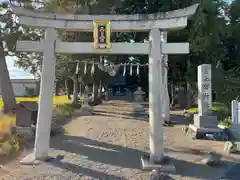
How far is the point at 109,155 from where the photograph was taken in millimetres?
10008

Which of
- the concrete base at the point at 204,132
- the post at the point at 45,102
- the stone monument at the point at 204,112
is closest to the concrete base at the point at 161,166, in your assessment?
the post at the point at 45,102

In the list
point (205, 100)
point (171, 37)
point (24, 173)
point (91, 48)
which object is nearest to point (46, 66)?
point (91, 48)

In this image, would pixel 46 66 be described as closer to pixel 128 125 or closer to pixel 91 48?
pixel 91 48

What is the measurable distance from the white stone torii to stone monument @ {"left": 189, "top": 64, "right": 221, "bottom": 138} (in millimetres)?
5039

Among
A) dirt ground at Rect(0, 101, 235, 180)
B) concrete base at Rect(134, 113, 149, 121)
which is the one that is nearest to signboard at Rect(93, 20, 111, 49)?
dirt ground at Rect(0, 101, 235, 180)

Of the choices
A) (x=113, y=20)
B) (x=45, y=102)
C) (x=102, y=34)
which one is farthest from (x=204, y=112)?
(x=45, y=102)

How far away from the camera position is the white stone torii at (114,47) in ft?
29.1

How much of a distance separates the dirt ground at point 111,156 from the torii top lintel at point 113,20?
3.60 meters

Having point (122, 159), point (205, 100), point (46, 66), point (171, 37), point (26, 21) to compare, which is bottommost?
point (122, 159)

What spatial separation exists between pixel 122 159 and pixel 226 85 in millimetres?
16046

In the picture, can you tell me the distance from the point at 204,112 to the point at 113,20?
654 cm

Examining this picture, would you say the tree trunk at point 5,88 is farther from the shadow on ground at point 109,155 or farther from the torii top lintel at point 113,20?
the torii top lintel at point 113,20

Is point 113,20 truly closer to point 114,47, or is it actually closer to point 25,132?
point 114,47

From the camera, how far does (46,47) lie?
9.05 meters
